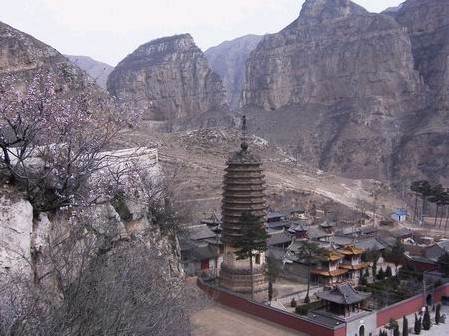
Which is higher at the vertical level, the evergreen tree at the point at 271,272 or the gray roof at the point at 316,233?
the evergreen tree at the point at 271,272

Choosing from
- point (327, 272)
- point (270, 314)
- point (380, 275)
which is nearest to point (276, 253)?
point (327, 272)

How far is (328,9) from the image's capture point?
476 ft

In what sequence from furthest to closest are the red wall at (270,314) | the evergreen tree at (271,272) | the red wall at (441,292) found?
the red wall at (441,292)
the evergreen tree at (271,272)
the red wall at (270,314)

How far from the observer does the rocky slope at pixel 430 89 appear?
106875 millimetres

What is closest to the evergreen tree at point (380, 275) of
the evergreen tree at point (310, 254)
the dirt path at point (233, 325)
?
the evergreen tree at point (310, 254)

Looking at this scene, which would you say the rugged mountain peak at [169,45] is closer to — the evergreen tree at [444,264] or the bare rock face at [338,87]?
the bare rock face at [338,87]

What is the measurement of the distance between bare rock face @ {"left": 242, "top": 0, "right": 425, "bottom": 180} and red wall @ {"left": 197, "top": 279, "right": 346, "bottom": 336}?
84.2m

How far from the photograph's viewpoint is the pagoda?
3241 cm

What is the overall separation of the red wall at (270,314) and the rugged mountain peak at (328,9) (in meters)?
123

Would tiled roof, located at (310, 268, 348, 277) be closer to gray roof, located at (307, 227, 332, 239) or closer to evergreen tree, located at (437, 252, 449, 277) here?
evergreen tree, located at (437, 252, 449, 277)

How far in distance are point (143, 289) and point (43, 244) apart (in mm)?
2203

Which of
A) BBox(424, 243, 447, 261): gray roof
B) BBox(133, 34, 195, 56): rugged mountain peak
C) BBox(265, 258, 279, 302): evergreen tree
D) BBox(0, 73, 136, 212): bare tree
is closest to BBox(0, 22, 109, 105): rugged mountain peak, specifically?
BBox(265, 258, 279, 302): evergreen tree

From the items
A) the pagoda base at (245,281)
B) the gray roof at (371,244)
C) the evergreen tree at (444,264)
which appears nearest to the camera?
the pagoda base at (245,281)

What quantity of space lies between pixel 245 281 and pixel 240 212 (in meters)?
4.05
